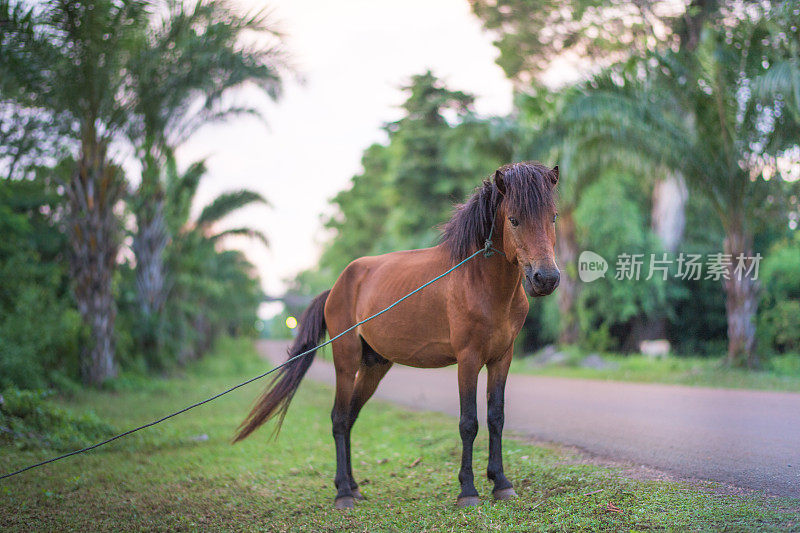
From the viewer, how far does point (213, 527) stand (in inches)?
157

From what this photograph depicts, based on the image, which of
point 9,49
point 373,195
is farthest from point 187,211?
point 373,195

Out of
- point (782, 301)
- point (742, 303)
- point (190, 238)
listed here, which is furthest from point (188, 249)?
point (782, 301)

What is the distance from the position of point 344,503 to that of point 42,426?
4287 mm

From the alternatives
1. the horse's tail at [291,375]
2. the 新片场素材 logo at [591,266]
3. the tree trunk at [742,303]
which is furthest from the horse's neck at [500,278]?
the 新片场素材 logo at [591,266]

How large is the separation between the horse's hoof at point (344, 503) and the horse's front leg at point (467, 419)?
2.68 feet

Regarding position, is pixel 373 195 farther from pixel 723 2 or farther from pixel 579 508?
pixel 579 508

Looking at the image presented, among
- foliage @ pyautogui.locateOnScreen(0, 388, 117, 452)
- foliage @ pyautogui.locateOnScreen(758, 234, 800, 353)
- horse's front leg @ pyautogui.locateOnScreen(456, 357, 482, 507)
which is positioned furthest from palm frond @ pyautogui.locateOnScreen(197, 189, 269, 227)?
horse's front leg @ pyautogui.locateOnScreen(456, 357, 482, 507)

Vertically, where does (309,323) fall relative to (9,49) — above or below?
below

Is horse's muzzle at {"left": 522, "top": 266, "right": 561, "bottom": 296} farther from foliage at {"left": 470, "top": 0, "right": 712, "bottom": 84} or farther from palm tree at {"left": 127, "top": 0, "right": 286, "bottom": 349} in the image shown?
foliage at {"left": 470, "top": 0, "right": 712, "bottom": 84}

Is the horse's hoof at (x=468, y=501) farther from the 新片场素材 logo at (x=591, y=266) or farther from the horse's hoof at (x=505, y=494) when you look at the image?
the 新片场素材 logo at (x=591, y=266)

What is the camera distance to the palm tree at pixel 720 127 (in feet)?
34.1

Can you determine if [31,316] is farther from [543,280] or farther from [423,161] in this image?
[423,161]

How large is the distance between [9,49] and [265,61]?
173 inches

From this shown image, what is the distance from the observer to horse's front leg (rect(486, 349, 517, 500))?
4.06 metres
